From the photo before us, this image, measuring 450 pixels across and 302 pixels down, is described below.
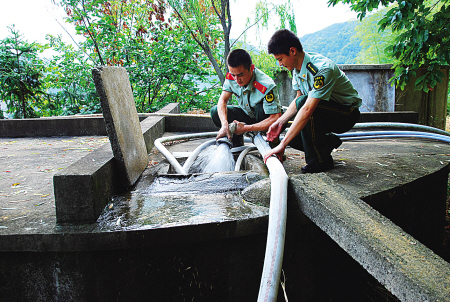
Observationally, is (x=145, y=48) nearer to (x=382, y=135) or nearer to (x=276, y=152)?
(x=382, y=135)

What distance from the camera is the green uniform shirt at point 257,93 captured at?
3.52 meters

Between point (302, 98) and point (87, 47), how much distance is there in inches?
316

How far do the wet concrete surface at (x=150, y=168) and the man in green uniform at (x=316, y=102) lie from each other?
0.79 ft

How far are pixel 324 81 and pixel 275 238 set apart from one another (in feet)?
4.97

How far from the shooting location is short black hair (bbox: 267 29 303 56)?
108 inches

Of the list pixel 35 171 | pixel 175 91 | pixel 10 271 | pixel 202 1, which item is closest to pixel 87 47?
pixel 175 91

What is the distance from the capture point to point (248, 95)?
12.4 ft

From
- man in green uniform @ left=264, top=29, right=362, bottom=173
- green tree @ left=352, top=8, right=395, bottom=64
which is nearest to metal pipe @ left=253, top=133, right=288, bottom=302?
man in green uniform @ left=264, top=29, right=362, bottom=173

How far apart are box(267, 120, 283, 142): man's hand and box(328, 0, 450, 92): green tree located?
1.86 meters

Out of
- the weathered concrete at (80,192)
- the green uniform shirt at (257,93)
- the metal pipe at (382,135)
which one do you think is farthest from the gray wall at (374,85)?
the weathered concrete at (80,192)

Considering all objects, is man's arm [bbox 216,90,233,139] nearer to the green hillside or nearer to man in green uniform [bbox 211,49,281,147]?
man in green uniform [bbox 211,49,281,147]

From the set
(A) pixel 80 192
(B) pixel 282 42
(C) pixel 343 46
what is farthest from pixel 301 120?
(C) pixel 343 46

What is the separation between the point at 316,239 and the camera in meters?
2.40

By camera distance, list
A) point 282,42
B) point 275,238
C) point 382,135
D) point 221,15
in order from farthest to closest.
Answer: point 221,15, point 382,135, point 282,42, point 275,238
